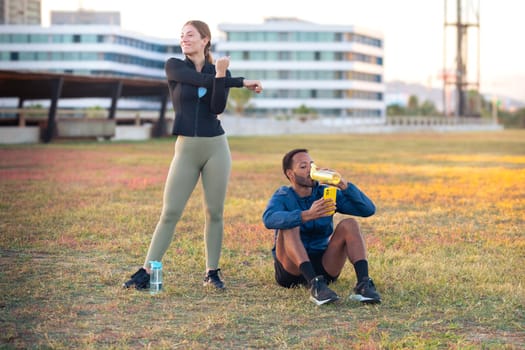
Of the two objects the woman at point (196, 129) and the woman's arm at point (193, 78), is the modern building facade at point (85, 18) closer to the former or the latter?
the woman at point (196, 129)

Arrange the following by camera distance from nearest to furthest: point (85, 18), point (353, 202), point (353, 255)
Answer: point (353, 255) → point (353, 202) → point (85, 18)

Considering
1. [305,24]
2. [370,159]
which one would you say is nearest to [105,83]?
[370,159]

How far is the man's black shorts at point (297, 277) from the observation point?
7.62 meters

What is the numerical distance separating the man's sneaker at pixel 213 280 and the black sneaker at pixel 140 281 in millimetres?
527

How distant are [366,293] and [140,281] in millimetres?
1963

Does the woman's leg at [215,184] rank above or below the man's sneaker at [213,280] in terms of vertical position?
above

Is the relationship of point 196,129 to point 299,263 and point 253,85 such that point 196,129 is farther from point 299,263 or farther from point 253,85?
point 299,263

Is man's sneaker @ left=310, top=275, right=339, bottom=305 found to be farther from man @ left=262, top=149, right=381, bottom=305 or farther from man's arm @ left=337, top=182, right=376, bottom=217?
man's arm @ left=337, top=182, right=376, bottom=217

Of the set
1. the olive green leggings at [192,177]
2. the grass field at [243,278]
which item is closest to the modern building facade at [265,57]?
the grass field at [243,278]

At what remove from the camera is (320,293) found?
7.00 m

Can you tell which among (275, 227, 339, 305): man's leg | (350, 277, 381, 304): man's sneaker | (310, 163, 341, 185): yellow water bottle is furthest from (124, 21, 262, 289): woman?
(350, 277, 381, 304): man's sneaker

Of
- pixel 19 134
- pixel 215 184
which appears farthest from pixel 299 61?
pixel 215 184

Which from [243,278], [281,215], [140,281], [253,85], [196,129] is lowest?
[243,278]

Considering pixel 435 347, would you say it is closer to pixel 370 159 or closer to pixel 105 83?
pixel 370 159
